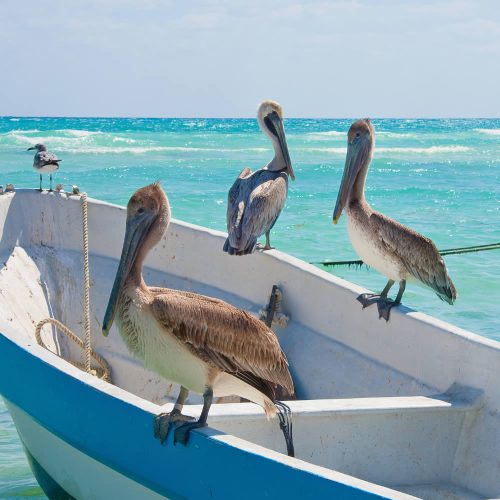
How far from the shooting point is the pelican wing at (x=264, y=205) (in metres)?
5.45

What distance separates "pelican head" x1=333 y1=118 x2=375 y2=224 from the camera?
4.73 metres

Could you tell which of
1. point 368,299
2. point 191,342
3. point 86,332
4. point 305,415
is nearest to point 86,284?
point 86,332

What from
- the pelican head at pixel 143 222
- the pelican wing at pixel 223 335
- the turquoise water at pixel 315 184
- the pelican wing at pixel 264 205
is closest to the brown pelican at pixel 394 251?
the pelican wing at pixel 264 205

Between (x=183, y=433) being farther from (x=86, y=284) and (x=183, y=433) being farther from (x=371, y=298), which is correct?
(x=86, y=284)

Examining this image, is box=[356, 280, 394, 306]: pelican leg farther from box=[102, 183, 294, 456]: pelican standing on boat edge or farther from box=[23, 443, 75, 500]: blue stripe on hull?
box=[23, 443, 75, 500]: blue stripe on hull

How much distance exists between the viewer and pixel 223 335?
301 cm

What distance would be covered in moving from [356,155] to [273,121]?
6.05ft

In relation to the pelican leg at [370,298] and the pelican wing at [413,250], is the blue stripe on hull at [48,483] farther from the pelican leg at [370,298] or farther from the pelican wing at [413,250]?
the pelican wing at [413,250]

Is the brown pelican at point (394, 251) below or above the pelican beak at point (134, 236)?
below

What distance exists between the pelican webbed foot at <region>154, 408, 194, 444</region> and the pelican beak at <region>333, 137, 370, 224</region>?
203cm

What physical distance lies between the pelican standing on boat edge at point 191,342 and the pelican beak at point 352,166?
66.5 inches

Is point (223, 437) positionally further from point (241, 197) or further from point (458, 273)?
point (458, 273)

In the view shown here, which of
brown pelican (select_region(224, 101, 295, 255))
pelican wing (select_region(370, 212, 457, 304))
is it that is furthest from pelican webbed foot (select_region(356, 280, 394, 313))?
brown pelican (select_region(224, 101, 295, 255))

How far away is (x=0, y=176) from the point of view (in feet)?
71.6
